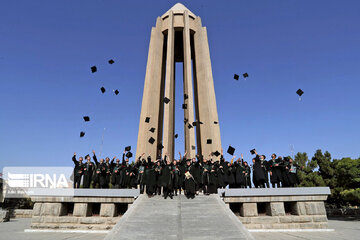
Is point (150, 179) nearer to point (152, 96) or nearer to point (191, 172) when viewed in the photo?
point (191, 172)

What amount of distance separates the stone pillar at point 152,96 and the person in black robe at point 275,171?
8.66 meters

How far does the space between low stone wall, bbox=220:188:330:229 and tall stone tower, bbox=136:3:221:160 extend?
7.36 meters

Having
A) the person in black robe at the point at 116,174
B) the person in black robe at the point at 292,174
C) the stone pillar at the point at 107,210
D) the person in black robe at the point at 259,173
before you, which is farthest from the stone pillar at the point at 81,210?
the person in black robe at the point at 292,174

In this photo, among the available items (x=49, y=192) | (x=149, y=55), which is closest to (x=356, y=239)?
(x=49, y=192)

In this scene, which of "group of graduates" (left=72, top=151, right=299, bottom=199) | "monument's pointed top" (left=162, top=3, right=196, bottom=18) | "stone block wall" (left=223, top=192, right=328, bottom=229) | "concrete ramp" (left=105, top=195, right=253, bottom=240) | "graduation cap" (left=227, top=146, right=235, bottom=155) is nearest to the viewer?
"concrete ramp" (left=105, top=195, right=253, bottom=240)

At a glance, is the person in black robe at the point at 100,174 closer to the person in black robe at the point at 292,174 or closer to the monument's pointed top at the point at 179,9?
the person in black robe at the point at 292,174

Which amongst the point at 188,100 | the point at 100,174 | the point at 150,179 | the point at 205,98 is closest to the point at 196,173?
the point at 150,179

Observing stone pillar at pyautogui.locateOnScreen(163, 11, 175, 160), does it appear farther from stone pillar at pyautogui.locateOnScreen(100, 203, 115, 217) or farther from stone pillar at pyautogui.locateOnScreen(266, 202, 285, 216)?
stone pillar at pyautogui.locateOnScreen(266, 202, 285, 216)

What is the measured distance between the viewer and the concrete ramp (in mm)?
4012

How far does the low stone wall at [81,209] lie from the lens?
20.7 feet

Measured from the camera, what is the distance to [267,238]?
4.84 meters

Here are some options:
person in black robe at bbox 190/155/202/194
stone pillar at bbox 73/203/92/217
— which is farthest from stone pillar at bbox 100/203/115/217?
person in black robe at bbox 190/155/202/194

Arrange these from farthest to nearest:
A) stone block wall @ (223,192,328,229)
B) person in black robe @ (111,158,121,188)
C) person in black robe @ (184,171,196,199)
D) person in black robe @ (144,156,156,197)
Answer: person in black robe @ (111,158,121,188)
person in black robe @ (144,156,156,197)
person in black robe @ (184,171,196,199)
stone block wall @ (223,192,328,229)

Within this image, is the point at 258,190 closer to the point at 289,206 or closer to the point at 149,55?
the point at 289,206
